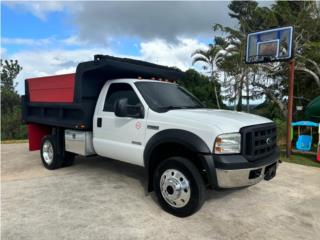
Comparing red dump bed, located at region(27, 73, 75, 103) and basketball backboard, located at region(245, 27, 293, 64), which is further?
Answer: basketball backboard, located at region(245, 27, 293, 64)

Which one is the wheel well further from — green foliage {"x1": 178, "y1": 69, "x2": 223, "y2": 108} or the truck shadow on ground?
green foliage {"x1": 178, "y1": 69, "x2": 223, "y2": 108}

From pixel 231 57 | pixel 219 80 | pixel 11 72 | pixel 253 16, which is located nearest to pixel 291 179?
pixel 231 57

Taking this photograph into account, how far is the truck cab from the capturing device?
13.7 ft

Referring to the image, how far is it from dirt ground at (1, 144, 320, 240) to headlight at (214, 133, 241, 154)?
99 centimetres

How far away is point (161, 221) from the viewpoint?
4.29 m

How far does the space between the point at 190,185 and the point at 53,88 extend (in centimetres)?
411

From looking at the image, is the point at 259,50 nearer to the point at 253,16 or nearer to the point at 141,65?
the point at 141,65

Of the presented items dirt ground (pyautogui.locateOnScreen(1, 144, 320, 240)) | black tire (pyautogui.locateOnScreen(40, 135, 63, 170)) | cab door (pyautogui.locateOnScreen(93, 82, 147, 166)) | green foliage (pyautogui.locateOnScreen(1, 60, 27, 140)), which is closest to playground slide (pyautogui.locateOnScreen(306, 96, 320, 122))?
dirt ground (pyautogui.locateOnScreen(1, 144, 320, 240))

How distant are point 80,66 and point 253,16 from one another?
58.0 ft

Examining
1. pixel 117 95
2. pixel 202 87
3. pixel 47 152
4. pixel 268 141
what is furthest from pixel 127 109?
pixel 202 87

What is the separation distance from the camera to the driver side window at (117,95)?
549cm

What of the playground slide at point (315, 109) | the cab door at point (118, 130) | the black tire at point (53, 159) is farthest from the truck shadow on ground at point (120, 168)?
the playground slide at point (315, 109)

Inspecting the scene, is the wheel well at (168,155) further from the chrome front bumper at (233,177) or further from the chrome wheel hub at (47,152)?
the chrome wheel hub at (47,152)

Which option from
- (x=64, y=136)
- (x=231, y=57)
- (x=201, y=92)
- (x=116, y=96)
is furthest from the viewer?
(x=201, y=92)
